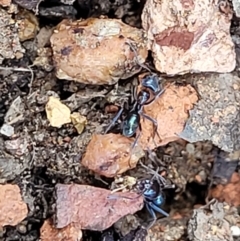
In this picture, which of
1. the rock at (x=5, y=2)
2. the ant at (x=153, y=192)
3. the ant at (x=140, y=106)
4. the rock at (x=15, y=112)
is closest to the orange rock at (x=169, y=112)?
the ant at (x=140, y=106)

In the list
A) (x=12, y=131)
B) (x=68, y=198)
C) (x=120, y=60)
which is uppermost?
(x=120, y=60)

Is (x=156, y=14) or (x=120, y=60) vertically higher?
(x=156, y=14)

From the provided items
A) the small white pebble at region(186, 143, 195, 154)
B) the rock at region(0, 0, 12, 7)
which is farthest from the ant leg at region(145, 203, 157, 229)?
the rock at region(0, 0, 12, 7)

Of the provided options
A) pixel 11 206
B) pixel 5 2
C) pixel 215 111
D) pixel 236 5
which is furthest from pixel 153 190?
pixel 5 2

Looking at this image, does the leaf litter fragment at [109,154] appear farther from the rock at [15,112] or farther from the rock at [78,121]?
the rock at [15,112]

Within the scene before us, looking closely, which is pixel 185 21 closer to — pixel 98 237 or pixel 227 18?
pixel 227 18

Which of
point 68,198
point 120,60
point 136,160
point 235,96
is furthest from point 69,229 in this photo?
point 235,96
